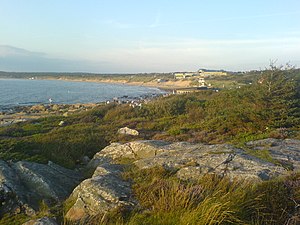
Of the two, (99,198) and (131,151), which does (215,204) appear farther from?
(131,151)

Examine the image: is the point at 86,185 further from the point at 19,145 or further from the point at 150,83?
the point at 150,83

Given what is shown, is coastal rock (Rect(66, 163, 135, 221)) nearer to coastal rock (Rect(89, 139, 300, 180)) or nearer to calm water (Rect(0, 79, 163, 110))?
coastal rock (Rect(89, 139, 300, 180))

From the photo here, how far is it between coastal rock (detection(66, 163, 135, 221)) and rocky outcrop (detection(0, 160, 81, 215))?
61.7 inches

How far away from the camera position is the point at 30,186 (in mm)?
7535

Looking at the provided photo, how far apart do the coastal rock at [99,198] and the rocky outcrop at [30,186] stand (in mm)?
1566

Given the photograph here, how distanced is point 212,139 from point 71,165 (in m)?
6.66

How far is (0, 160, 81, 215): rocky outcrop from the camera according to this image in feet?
21.7

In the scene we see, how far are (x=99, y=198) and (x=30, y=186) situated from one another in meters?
3.32

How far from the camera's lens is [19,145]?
13180 millimetres

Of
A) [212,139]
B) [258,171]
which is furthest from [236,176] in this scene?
[212,139]

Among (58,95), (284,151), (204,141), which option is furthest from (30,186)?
(58,95)

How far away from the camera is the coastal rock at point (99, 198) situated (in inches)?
190

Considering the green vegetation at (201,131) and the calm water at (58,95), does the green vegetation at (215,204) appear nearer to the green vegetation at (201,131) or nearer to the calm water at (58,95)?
the green vegetation at (201,131)

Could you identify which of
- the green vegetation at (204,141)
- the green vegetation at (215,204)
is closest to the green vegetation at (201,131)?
the green vegetation at (204,141)
